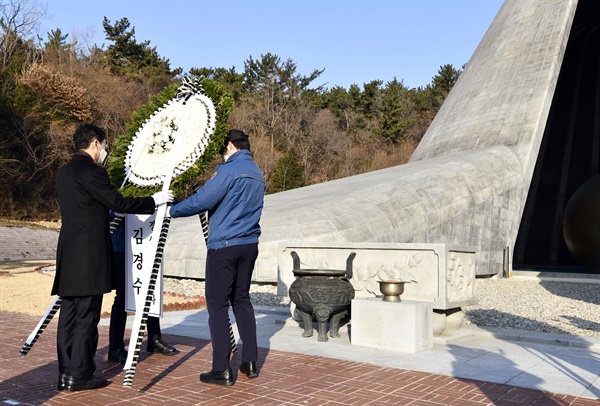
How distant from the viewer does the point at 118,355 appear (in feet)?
16.8

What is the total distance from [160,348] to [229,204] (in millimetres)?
1833

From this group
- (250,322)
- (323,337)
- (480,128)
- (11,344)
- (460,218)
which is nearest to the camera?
(250,322)

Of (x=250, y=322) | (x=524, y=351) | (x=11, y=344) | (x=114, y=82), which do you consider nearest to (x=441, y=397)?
(x=250, y=322)

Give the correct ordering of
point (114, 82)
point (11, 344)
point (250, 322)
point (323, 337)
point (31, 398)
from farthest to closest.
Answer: point (114, 82) → point (323, 337) → point (11, 344) → point (250, 322) → point (31, 398)

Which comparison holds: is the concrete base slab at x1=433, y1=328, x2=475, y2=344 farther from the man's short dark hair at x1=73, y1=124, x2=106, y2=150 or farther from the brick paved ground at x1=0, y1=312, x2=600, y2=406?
the man's short dark hair at x1=73, y1=124, x2=106, y2=150

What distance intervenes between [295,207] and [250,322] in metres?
8.37

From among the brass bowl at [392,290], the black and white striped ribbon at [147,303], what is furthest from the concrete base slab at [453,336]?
the black and white striped ribbon at [147,303]

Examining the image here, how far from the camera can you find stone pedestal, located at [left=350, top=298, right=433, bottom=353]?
5754 millimetres

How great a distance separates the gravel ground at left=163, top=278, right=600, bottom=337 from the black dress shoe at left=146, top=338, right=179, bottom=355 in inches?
177

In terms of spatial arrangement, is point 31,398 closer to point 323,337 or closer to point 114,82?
point 323,337

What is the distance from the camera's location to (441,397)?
402cm

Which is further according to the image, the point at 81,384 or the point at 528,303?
the point at 528,303

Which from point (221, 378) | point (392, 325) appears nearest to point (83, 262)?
point (221, 378)

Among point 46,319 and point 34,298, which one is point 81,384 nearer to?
point 46,319
